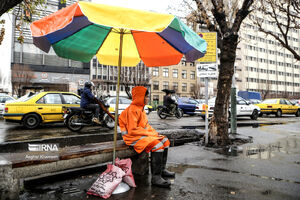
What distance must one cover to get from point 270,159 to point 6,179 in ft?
16.5

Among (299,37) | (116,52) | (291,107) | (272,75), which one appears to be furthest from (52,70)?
(299,37)

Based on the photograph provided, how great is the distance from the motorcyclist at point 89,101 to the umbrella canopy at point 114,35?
4094 mm

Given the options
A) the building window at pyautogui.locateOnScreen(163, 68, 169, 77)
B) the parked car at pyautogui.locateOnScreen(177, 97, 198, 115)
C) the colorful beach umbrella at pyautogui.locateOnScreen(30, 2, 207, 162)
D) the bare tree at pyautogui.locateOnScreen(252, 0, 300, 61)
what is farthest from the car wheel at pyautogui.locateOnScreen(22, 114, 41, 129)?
the building window at pyautogui.locateOnScreen(163, 68, 169, 77)

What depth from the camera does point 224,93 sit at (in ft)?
20.7

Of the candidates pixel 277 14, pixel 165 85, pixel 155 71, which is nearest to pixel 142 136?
pixel 277 14

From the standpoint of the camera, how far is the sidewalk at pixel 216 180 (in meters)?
3.10

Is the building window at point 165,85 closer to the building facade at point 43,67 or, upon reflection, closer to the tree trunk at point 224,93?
the building facade at point 43,67

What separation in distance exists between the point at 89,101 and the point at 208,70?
481 centimetres

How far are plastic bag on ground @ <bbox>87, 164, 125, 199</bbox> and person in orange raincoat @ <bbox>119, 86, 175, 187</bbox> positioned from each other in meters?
0.48

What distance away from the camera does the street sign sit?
6.14 metres

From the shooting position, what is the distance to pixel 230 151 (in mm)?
5746

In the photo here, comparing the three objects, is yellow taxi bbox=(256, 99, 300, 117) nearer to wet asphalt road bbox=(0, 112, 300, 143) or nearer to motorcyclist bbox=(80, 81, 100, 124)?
wet asphalt road bbox=(0, 112, 300, 143)

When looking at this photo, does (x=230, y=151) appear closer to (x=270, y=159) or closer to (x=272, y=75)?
(x=270, y=159)

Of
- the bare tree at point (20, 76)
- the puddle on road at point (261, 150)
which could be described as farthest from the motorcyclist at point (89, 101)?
the bare tree at point (20, 76)
